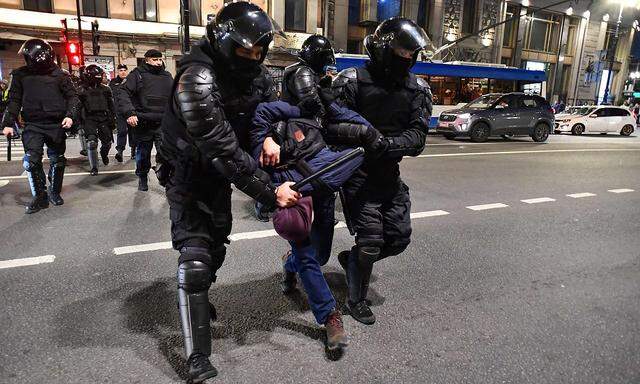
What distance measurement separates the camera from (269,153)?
8.09ft

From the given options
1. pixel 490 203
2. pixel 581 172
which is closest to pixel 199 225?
pixel 490 203

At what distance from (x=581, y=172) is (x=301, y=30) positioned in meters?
18.8

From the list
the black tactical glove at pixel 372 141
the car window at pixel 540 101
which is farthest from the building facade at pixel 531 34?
the black tactical glove at pixel 372 141

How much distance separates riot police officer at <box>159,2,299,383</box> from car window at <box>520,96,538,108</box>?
15926mm

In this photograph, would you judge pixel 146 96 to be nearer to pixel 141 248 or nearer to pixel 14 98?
pixel 14 98

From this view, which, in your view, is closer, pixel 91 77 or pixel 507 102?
pixel 91 77

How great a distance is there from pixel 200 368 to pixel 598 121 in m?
22.7

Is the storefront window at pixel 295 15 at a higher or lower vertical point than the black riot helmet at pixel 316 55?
higher

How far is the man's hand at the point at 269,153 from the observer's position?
247 centimetres

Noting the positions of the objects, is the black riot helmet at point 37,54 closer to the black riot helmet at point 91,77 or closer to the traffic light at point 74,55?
the black riot helmet at point 91,77

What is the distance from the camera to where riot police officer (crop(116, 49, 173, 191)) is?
20.1 ft

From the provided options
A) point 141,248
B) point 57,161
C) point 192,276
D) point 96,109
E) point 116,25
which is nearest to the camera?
point 192,276

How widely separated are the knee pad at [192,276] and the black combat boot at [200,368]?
1.11 feet

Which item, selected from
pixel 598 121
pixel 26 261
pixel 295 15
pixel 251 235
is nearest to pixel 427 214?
pixel 251 235
